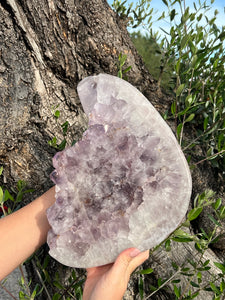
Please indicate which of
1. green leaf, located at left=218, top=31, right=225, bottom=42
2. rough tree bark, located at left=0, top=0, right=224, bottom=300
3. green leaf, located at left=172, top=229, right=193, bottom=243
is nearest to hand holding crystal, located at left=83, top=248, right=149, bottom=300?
green leaf, located at left=172, top=229, right=193, bottom=243

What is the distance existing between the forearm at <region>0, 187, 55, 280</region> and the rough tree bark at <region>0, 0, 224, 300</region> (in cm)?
37

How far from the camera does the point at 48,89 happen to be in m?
1.62

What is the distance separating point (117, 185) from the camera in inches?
39.2

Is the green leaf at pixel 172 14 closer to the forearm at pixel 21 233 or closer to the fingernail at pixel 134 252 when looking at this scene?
the forearm at pixel 21 233

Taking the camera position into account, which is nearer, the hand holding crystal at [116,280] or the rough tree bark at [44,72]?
the hand holding crystal at [116,280]

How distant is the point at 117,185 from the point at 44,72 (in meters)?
0.91

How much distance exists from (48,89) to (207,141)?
97 cm

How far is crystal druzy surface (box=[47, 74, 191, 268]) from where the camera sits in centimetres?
98

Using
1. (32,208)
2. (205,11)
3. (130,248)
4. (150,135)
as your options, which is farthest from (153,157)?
(205,11)

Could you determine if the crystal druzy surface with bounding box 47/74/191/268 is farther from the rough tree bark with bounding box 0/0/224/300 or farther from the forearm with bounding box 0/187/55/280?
the rough tree bark with bounding box 0/0/224/300

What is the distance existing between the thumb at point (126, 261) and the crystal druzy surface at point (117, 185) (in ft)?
0.09

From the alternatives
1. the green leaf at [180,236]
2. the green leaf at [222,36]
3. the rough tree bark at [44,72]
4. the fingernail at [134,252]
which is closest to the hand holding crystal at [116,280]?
the fingernail at [134,252]

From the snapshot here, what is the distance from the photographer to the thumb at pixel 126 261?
0.96 meters

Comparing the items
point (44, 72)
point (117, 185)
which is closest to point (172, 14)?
point (44, 72)
